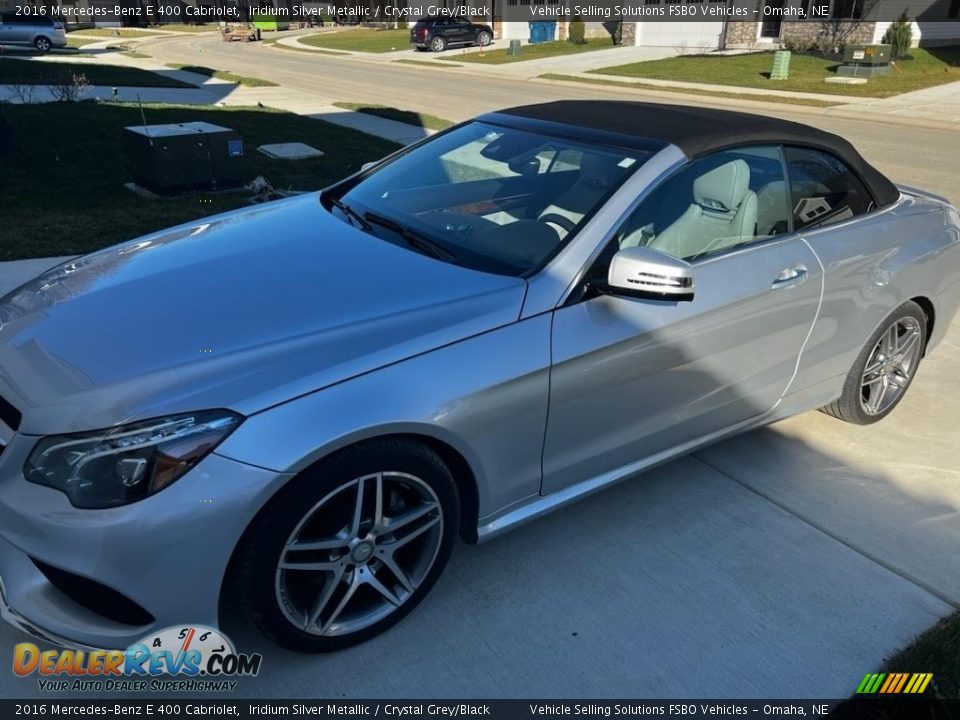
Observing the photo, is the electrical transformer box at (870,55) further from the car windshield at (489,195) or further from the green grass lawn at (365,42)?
the green grass lawn at (365,42)

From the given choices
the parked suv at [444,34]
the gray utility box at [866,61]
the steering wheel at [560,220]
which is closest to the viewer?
the steering wheel at [560,220]

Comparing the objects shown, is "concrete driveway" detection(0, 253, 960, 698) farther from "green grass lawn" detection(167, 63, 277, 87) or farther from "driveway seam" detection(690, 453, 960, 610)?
"green grass lawn" detection(167, 63, 277, 87)

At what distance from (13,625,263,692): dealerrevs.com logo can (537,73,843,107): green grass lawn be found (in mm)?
18966

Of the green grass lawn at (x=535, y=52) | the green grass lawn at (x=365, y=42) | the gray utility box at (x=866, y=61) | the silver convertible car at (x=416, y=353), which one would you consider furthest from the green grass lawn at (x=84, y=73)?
the green grass lawn at (x=365, y=42)

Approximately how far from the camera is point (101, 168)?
8945mm

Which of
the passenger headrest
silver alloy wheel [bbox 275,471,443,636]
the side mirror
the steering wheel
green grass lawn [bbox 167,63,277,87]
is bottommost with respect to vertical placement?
silver alloy wheel [bbox 275,471,443,636]

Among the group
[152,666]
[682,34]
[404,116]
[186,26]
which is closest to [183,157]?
[152,666]

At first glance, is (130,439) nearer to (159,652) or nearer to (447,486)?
(159,652)

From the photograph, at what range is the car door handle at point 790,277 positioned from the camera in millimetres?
3156

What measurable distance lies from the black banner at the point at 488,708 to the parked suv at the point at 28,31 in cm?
3901

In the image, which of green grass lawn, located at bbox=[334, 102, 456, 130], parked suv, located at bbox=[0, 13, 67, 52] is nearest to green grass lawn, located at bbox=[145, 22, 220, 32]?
parked suv, located at bbox=[0, 13, 67, 52]

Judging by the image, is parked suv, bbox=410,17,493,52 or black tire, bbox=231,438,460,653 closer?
black tire, bbox=231,438,460,653

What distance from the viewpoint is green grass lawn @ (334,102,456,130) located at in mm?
13773

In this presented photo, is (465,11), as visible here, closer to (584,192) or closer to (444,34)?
(444,34)
